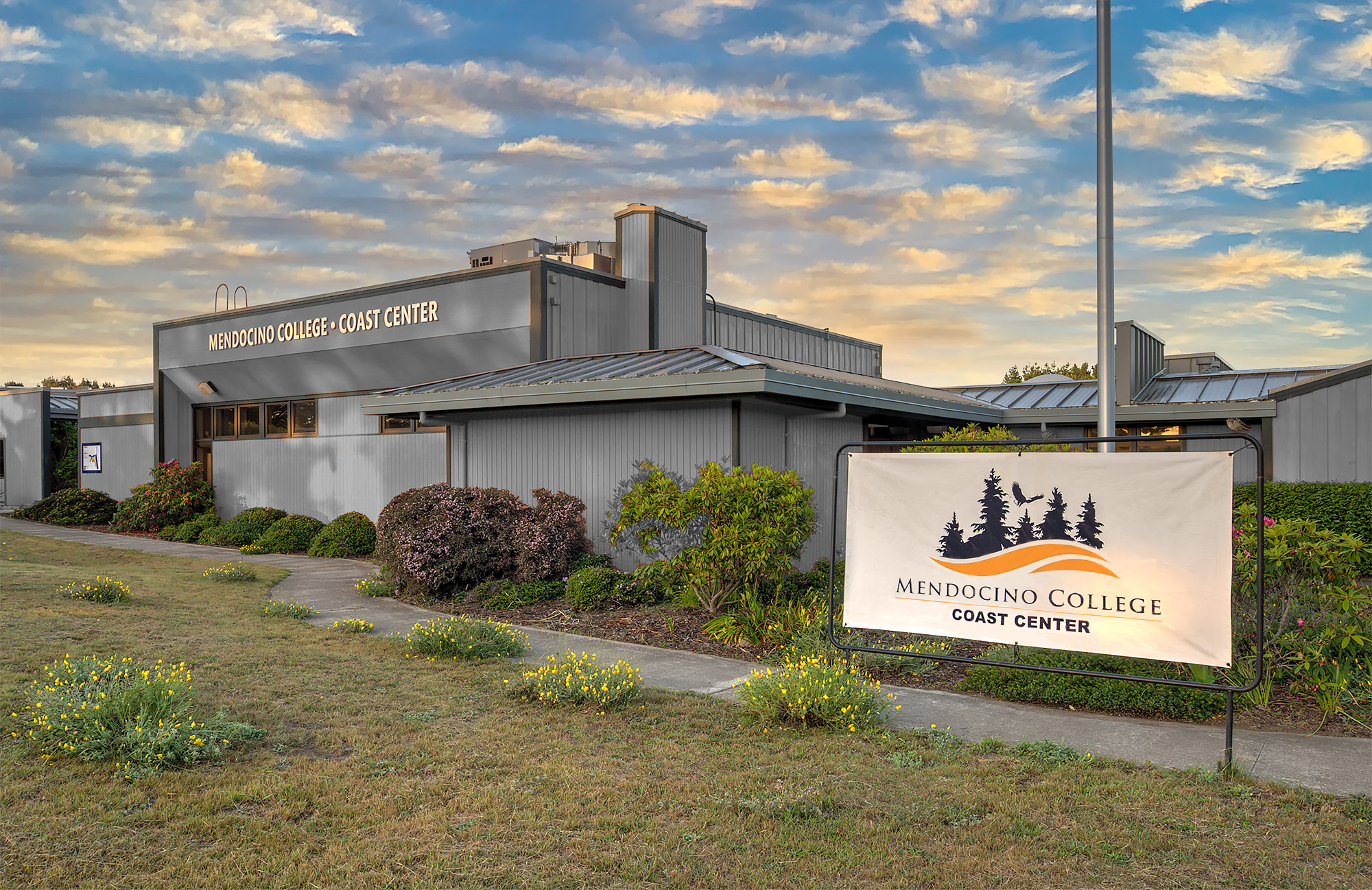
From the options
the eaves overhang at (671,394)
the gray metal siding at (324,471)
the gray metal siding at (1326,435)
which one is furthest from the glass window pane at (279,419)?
the gray metal siding at (1326,435)

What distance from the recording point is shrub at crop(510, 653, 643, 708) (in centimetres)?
674

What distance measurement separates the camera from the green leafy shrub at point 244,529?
20.8 m

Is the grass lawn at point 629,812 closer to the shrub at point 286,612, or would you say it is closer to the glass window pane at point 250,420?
the shrub at point 286,612

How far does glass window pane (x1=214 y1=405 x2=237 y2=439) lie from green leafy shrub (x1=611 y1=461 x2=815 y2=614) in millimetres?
17806

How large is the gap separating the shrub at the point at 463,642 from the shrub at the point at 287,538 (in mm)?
12202

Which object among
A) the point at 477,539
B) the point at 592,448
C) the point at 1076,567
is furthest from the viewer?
the point at 592,448

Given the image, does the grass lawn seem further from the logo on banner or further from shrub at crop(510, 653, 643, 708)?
the logo on banner

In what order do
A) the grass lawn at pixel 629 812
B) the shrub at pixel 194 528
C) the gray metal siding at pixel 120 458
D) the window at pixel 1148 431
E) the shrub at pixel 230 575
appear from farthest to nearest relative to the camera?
the gray metal siding at pixel 120 458, the shrub at pixel 194 528, the window at pixel 1148 431, the shrub at pixel 230 575, the grass lawn at pixel 629 812

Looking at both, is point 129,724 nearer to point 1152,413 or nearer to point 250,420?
point 1152,413

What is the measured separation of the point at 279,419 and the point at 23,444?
1677 cm

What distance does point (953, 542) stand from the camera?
21.9ft

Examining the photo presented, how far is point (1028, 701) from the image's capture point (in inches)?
279

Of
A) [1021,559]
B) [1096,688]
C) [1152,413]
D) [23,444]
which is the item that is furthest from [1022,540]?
[23,444]

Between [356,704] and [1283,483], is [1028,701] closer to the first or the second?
[356,704]
